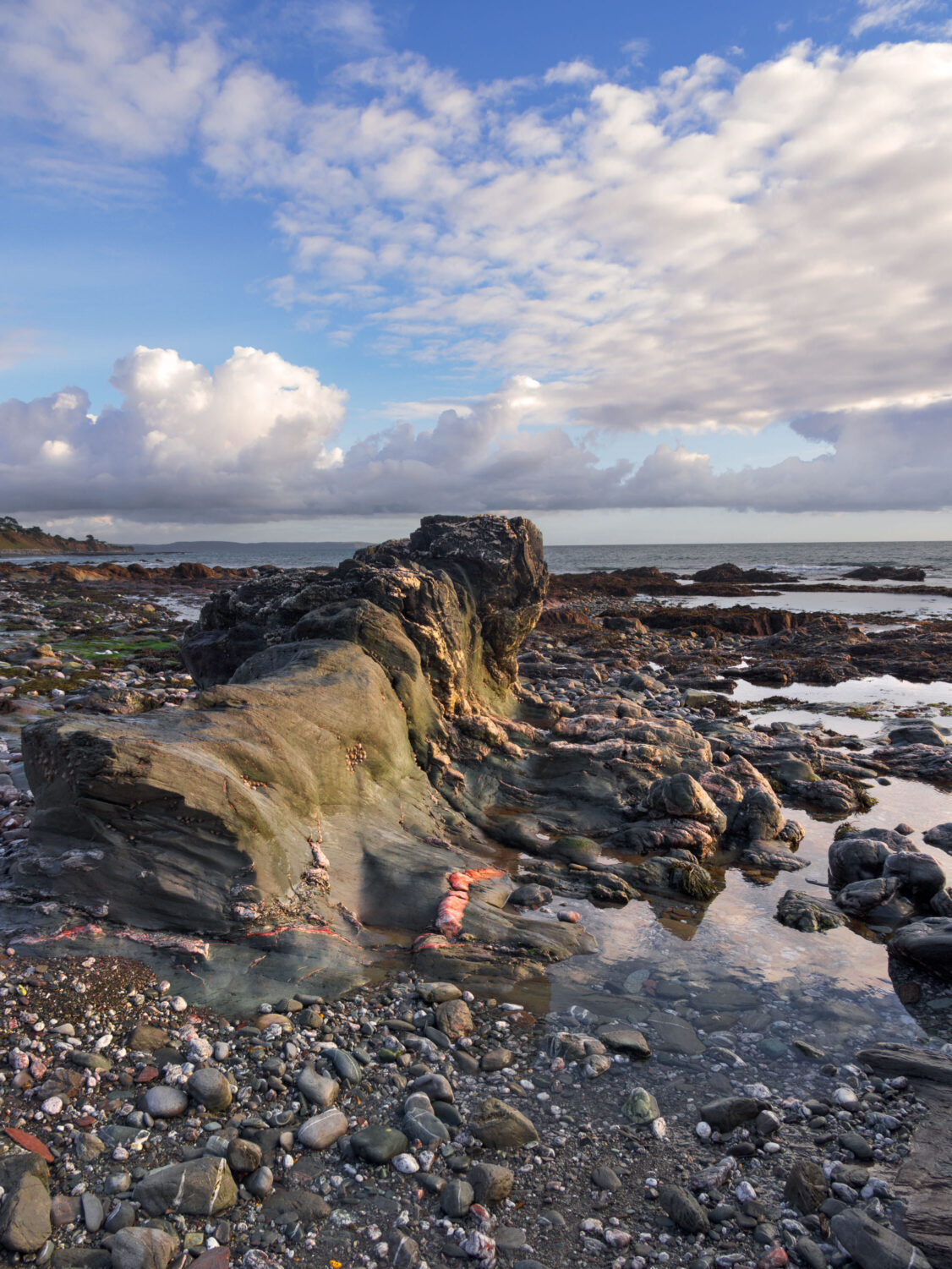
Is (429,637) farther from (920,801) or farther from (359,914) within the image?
(920,801)

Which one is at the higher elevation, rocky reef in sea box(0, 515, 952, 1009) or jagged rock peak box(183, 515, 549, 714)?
jagged rock peak box(183, 515, 549, 714)

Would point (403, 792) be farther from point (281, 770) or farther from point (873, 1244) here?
point (873, 1244)

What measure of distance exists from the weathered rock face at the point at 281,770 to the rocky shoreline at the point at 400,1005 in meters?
0.03

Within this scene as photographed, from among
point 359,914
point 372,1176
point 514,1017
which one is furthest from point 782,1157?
point 359,914

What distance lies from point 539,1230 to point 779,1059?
276cm

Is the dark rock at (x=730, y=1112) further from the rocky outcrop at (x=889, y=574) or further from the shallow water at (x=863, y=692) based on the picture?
the rocky outcrop at (x=889, y=574)

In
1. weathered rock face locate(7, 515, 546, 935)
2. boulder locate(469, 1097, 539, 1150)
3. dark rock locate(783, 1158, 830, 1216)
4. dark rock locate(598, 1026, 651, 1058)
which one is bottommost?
dark rock locate(598, 1026, 651, 1058)

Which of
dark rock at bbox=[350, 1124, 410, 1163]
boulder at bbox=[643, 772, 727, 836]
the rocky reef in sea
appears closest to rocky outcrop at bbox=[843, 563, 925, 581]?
the rocky reef in sea

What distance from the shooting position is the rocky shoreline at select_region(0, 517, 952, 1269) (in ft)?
12.1

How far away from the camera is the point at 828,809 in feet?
40.9

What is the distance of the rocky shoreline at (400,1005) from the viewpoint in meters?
3.70

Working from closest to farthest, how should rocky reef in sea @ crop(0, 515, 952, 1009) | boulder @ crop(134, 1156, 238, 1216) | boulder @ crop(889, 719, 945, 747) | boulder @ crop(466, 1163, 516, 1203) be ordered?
boulder @ crop(134, 1156, 238, 1216), boulder @ crop(466, 1163, 516, 1203), rocky reef in sea @ crop(0, 515, 952, 1009), boulder @ crop(889, 719, 945, 747)

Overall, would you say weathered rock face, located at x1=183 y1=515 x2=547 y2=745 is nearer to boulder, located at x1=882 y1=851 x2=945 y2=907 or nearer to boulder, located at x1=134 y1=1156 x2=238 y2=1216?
boulder, located at x1=882 y1=851 x2=945 y2=907

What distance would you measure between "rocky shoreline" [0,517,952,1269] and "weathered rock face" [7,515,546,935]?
0.03 meters
